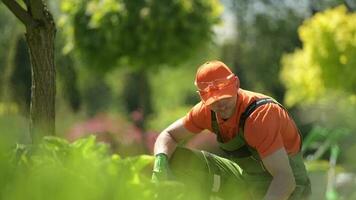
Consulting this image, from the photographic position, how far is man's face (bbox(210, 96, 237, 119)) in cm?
354

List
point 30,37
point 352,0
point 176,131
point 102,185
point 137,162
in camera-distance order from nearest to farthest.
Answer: point 102,185 → point 137,162 → point 30,37 → point 176,131 → point 352,0

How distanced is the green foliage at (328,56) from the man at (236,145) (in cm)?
1209

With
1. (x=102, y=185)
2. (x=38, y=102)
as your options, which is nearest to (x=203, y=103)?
(x=38, y=102)

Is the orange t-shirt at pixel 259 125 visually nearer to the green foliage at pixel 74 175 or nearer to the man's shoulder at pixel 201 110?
the man's shoulder at pixel 201 110

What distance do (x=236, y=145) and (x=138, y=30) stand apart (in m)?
12.3

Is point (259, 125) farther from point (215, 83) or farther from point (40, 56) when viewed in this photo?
point (40, 56)

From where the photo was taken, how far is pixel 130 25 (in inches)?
637

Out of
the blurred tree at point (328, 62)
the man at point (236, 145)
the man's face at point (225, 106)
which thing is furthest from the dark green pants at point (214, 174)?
the blurred tree at point (328, 62)

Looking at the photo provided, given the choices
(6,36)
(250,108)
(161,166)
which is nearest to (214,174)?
(161,166)

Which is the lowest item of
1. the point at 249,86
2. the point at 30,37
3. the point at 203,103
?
the point at 249,86

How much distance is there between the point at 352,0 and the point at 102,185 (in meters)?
29.5

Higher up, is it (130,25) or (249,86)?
(130,25)

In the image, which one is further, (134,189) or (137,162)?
(137,162)

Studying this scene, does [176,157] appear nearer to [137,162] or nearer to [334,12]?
[137,162]
